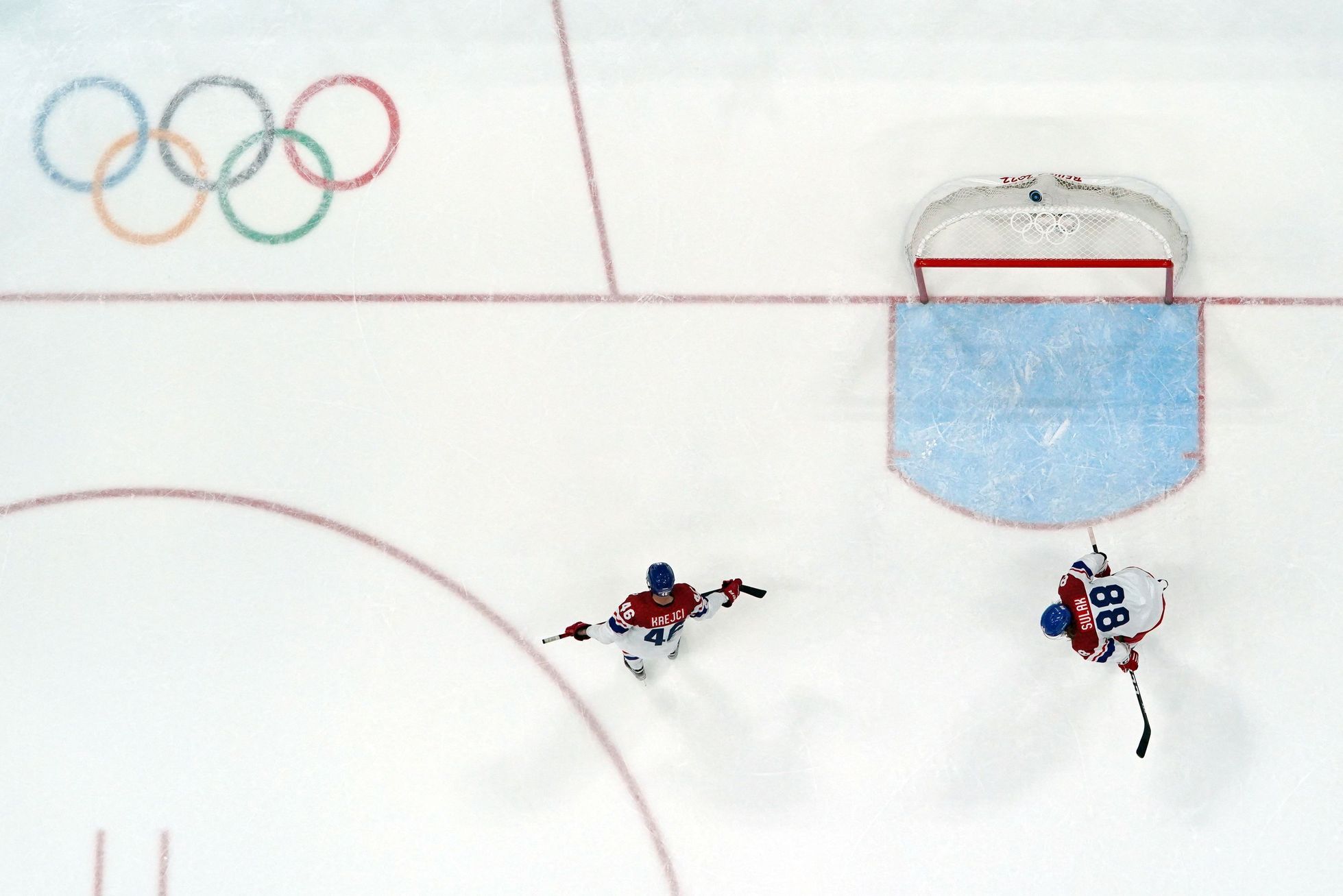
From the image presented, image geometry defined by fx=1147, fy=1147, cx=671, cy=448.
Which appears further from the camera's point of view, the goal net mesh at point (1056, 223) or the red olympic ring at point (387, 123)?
the red olympic ring at point (387, 123)

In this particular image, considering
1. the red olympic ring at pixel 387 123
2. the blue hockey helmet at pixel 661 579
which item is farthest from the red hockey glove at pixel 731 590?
the red olympic ring at pixel 387 123

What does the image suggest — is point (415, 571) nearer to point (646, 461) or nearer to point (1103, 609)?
point (646, 461)

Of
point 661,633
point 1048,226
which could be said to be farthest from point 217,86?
point 1048,226

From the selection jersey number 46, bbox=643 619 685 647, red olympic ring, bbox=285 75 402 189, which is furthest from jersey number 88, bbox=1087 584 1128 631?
red olympic ring, bbox=285 75 402 189

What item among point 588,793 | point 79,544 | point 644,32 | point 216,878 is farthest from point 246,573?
point 644,32

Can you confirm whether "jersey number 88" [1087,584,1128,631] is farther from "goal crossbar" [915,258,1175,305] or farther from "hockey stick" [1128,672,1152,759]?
"goal crossbar" [915,258,1175,305]

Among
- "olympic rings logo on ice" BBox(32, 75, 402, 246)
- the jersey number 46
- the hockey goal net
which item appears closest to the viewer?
the jersey number 46

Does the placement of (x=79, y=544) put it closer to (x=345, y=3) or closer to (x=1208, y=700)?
(x=345, y=3)

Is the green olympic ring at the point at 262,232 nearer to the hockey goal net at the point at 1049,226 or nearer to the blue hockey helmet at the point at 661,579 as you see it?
the blue hockey helmet at the point at 661,579
